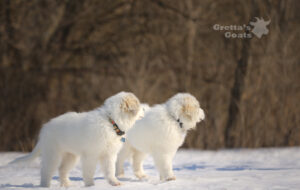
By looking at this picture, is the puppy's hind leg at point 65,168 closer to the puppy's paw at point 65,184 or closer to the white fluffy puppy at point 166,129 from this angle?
the puppy's paw at point 65,184

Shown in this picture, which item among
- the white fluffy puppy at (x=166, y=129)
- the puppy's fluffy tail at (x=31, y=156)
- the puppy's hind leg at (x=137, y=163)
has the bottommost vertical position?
the puppy's hind leg at (x=137, y=163)

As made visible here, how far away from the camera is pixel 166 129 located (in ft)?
17.8

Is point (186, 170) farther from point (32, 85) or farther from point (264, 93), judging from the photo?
point (32, 85)

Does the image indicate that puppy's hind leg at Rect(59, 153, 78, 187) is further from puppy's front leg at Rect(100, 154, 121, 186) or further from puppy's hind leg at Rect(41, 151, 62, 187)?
puppy's front leg at Rect(100, 154, 121, 186)

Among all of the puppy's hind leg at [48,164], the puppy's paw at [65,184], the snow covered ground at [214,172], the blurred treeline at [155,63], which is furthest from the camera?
the blurred treeline at [155,63]

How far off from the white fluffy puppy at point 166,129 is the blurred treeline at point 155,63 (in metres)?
4.29

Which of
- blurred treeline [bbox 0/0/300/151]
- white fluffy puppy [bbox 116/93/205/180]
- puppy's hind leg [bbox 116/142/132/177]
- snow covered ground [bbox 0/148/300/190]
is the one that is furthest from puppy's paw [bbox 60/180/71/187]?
blurred treeline [bbox 0/0/300/151]

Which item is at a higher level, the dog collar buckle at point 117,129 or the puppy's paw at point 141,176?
the dog collar buckle at point 117,129

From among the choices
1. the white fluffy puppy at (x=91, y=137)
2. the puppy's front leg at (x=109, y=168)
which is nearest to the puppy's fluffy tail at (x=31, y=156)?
the white fluffy puppy at (x=91, y=137)

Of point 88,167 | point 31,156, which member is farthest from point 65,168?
point 88,167

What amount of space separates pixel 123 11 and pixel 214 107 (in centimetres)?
358

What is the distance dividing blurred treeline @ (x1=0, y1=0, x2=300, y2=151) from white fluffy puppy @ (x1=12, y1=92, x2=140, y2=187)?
4829 mm

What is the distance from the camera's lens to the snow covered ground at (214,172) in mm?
4852

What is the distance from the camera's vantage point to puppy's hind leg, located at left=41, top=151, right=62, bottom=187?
5.10 m
